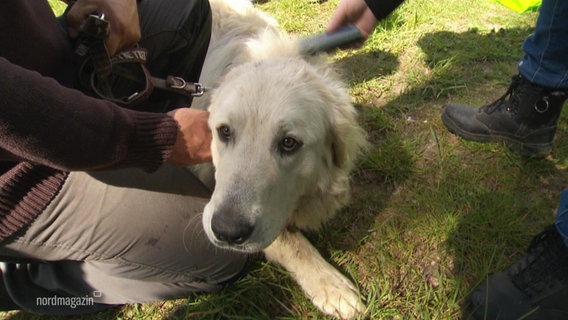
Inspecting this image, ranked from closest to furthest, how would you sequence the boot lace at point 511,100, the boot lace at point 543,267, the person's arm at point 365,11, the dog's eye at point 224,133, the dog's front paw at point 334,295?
the boot lace at point 543,267, the dog's eye at point 224,133, the dog's front paw at point 334,295, the person's arm at point 365,11, the boot lace at point 511,100

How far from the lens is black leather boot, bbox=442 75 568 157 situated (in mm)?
2297

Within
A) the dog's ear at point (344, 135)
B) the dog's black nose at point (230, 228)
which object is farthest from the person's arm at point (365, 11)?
the dog's black nose at point (230, 228)

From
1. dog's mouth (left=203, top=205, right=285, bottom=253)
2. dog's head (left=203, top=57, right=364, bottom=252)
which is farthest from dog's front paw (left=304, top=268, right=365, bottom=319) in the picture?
dog's mouth (left=203, top=205, right=285, bottom=253)

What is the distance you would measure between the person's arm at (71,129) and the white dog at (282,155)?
0.94 ft

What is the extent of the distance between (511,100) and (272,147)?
1.63 metres

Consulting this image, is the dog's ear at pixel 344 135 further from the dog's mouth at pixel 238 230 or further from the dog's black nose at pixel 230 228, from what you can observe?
the dog's black nose at pixel 230 228

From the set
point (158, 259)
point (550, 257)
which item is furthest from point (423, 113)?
point (158, 259)

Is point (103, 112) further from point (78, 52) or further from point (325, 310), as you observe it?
point (325, 310)

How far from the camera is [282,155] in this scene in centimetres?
175

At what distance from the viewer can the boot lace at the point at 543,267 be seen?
5.46 feet

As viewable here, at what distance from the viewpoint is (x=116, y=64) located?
1961 mm

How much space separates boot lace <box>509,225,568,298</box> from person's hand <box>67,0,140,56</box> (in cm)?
207

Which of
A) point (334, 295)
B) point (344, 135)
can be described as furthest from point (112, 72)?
point (334, 295)

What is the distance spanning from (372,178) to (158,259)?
1.35 metres
